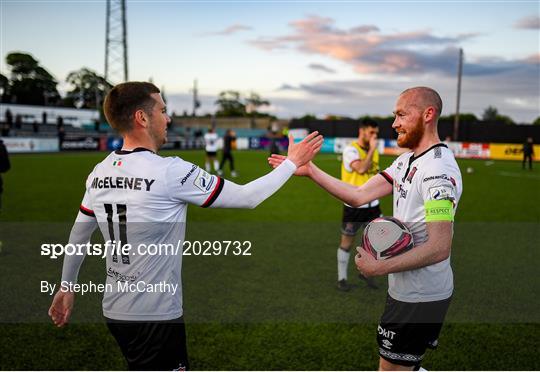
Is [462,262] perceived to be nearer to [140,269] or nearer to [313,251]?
[313,251]

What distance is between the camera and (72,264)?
3.02 m

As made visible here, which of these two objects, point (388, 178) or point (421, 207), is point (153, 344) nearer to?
point (421, 207)

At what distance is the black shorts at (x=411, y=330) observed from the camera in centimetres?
307

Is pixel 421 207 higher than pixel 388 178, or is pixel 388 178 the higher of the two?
pixel 388 178

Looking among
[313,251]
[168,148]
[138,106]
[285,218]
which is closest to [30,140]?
[168,148]

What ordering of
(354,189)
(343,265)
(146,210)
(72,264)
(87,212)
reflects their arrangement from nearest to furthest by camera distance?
(146,210)
(87,212)
(72,264)
(354,189)
(343,265)

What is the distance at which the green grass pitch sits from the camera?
15.5ft

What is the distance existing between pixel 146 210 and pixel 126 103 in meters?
0.62

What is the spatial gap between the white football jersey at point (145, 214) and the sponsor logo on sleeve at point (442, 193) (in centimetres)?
124

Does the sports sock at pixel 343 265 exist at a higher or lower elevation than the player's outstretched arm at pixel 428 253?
lower

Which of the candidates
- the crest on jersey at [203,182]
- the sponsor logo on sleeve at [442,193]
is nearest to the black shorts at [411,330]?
the sponsor logo on sleeve at [442,193]

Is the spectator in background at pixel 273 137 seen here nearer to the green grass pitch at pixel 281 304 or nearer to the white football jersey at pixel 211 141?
the white football jersey at pixel 211 141

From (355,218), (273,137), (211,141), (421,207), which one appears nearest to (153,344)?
(421,207)

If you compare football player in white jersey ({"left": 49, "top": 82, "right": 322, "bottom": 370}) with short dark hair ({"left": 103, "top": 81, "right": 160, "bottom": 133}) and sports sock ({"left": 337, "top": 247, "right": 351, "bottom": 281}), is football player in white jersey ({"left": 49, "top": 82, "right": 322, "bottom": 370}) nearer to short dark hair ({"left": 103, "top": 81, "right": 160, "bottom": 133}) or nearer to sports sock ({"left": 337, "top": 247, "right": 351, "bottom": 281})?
short dark hair ({"left": 103, "top": 81, "right": 160, "bottom": 133})
